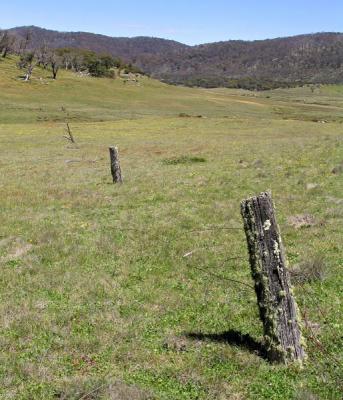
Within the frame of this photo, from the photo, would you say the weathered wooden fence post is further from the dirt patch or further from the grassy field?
the dirt patch

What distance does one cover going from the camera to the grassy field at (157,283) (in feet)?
27.6

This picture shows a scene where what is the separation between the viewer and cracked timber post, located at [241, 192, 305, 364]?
8273 millimetres

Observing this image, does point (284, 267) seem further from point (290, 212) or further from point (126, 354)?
point (290, 212)

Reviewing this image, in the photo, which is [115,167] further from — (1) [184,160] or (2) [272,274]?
(2) [272,274]

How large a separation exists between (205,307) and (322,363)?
10.5 feet

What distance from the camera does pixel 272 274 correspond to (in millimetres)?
8344

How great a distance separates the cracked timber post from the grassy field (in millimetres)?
582

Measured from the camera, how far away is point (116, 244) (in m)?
15.9

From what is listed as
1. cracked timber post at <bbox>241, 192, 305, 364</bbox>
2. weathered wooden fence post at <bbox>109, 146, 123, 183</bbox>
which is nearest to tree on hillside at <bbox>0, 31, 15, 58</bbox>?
weathered wooden fence post at <bbox>109, 146, 123, 183</bbox>

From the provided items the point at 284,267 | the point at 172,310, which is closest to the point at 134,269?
the point at 172,310

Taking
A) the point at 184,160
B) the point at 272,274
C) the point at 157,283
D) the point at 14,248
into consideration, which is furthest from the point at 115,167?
the point at 272,274

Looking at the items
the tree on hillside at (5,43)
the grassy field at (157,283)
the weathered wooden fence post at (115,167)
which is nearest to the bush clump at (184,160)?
the grassy field at (157,283)

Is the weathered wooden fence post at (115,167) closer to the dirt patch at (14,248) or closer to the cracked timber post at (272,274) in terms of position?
the dirt patch at (14,248)

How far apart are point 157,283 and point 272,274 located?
193 inches
